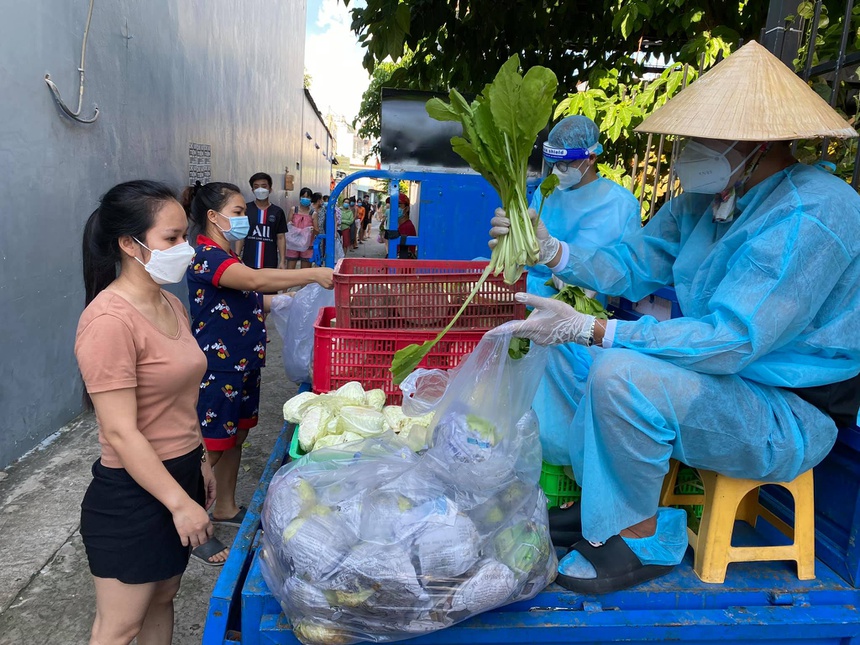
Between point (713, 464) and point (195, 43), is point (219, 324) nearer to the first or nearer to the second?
point (713, 464)

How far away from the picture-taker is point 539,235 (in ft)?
8.21

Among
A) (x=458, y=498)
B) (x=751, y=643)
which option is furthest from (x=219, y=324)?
(x=751, y=643)

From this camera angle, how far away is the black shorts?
5.73 ft

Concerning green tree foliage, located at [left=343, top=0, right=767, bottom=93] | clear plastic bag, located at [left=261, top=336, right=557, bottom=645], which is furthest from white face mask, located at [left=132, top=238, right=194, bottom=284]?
green tree foliage, located at [left=343, top=0, right=767, bottom=93]

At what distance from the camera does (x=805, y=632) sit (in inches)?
68.3

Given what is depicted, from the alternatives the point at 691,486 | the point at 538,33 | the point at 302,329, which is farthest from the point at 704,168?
the point at 538,33

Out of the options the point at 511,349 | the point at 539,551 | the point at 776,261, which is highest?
the point at 776,261

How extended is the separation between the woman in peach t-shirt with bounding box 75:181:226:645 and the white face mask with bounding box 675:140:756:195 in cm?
162

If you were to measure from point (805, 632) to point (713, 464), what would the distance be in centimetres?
48

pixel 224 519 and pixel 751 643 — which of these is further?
pixel 224 519

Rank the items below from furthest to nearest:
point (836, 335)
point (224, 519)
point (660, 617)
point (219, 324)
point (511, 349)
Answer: point (224, 519) < point (219, 324) < point (511, 349) < point (836, 335) < point (660, 617)

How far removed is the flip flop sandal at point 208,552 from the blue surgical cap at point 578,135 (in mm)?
2737

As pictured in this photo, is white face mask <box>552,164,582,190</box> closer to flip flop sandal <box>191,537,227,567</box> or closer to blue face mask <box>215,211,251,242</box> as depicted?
blue face mask <box>215,211,251,242</box>

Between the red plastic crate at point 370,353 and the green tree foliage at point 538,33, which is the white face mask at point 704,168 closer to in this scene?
the red plastic crate at point 370,353
